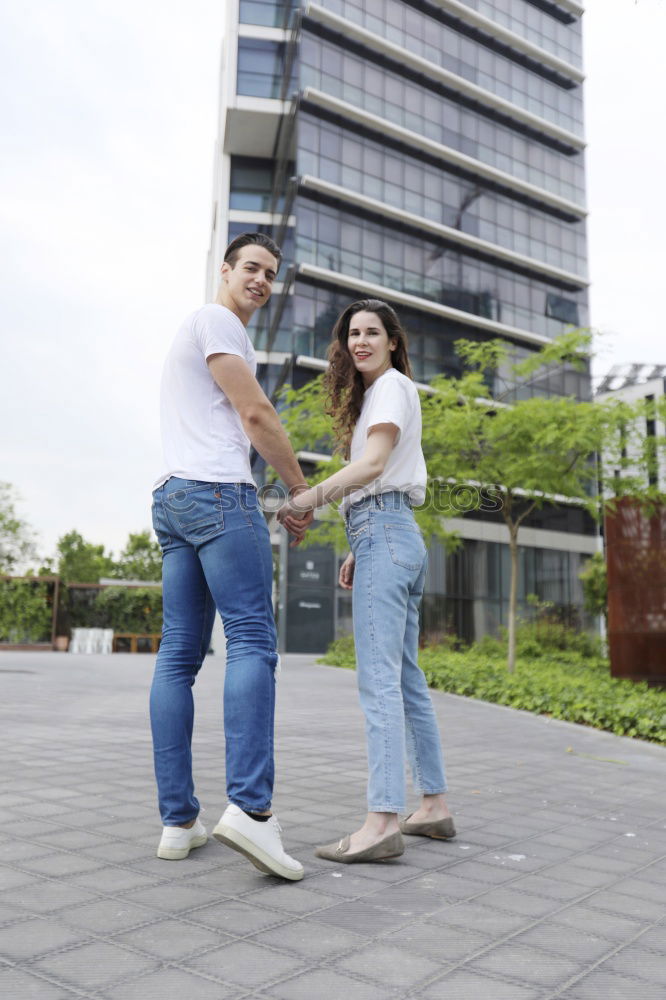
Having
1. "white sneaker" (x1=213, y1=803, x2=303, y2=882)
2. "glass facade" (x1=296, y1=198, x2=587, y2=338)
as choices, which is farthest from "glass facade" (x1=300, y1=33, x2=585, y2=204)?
"white sneaker" (x1=213, y1=803, x2=303, y2=882)

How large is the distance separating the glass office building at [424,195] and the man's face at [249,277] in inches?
1072

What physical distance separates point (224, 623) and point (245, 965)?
113 cm

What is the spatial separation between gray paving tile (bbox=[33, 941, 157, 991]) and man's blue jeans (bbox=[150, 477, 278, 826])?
2.34 ft

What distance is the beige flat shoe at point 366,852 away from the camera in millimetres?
2834

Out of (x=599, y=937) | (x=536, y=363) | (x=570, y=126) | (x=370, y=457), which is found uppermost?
(x=570, y=126)

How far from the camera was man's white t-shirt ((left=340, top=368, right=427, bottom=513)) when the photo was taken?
10.2ft

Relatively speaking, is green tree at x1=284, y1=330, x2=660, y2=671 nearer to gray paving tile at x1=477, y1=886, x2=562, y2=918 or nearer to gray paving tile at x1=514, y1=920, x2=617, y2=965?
gray paving tile at x1=477, y1=886, x2=562, y2=918

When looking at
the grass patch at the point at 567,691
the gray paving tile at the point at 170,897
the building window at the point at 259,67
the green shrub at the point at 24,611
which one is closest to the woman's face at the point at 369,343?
the gray paving tile at the point at 170,897

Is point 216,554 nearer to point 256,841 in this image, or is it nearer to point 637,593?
point 256,841

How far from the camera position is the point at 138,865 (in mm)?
2705

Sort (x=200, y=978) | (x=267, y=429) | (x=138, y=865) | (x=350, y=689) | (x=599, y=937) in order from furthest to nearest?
(x=350, y=689) < (x=267, y=429) < (x=138, y=865) < (x=599, y=937) < (x=200, y=978)

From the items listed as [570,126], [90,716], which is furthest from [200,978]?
[570,126]

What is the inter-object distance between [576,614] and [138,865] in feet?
123

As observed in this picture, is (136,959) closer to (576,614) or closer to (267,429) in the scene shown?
(267,429)
